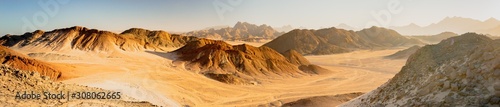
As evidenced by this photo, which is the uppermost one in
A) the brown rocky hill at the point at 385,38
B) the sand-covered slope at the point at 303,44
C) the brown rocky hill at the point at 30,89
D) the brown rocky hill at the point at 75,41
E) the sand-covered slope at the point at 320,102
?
the brown rocky hill at the point at 385,38

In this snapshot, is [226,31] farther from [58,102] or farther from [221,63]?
[58,102]

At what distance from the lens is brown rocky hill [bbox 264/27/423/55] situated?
88250 millimetres

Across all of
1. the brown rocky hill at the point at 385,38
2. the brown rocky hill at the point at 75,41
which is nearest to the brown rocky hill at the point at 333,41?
the brown rocky hill at the point at 385,38

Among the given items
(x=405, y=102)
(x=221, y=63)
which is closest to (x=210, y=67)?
(x=221, y=63)

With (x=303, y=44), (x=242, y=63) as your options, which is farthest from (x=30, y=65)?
(x=303, y=44)

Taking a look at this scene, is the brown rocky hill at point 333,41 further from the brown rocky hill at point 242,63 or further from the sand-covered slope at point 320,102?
the sand-covered slope at point 320,102

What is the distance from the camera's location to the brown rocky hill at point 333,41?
88.2 metres

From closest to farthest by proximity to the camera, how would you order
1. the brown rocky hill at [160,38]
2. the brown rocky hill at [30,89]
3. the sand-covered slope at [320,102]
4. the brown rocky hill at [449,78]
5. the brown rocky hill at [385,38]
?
the brown rocky hill at [449,78]
the brown rocky hill at [30,89]
the sand-covered slope at [320,102]
the brown rocky hill at [160,38]
the brown rocky hill at [385,38]

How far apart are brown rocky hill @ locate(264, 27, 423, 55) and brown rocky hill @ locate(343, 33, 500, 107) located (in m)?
68.9

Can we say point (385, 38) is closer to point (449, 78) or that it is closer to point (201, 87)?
point (201, 87)

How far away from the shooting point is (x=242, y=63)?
46562mm

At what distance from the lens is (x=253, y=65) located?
154 feet

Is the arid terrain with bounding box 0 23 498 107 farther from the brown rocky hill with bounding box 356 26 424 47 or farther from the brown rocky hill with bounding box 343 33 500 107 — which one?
the brown rocky hill with bounding box 356 26 424 47

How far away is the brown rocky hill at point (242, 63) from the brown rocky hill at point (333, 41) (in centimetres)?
3343
